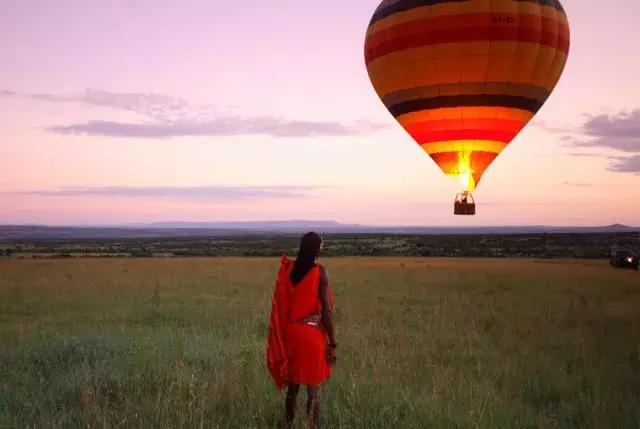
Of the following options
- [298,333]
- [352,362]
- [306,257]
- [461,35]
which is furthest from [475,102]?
[298,333]

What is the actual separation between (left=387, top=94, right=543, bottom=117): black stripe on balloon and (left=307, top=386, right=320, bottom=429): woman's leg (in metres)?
12.0

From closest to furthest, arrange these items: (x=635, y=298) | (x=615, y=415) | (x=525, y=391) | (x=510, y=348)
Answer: (x=615, y=415), (x=525, y=391), (x=510, y=348), (x=635, y=298)

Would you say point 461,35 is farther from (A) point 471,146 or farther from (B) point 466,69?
(A) point 471,146

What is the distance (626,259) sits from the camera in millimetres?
34375

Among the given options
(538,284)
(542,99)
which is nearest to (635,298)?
(538,284)

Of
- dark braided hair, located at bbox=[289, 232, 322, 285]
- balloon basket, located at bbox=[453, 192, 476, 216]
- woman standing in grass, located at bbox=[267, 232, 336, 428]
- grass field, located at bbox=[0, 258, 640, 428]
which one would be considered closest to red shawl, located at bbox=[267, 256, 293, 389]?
woman standing in grass, located at bbox=[267, 232, 336, 428]

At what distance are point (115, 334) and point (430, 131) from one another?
9.64 meters

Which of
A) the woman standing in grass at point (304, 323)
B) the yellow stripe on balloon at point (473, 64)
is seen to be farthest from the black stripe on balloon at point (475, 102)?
the woman standing in grass at point (304, 323)

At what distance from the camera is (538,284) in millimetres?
22906

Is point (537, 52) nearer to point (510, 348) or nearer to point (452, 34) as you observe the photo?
point (452, 34)

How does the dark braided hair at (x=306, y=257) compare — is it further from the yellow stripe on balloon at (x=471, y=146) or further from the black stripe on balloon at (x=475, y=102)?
the yellow stripe on balloon at (x=471, y=146)

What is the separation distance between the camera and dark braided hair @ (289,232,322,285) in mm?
5934

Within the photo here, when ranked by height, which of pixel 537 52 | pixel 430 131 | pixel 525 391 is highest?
pixel 537 52

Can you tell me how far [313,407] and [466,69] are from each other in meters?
12.0
